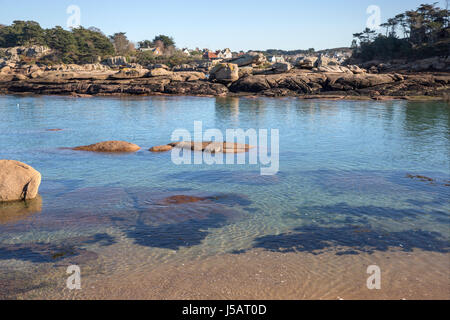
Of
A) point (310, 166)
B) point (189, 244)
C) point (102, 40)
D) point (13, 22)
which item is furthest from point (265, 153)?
point (13, 22)

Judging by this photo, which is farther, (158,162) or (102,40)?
(102,40)

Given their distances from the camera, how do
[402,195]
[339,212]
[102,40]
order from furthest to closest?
1. [102,40]
2. [402,195]
3. [339,212]

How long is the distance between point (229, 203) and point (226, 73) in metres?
51.7

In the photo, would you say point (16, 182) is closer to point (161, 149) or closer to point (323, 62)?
point (161, 149)

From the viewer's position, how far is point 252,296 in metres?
6.32

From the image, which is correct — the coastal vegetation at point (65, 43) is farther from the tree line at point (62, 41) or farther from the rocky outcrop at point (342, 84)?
the rocky outcrop at point (342, 84)

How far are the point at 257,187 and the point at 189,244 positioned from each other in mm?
4917

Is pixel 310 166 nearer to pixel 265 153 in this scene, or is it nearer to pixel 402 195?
pixel 265 153

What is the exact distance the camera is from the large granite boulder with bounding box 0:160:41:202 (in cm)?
1109

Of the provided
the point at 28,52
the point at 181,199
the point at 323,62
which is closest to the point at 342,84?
the point at 323,62

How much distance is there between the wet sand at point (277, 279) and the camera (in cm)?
636

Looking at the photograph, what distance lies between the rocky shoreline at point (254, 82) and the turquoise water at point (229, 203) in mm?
32606
